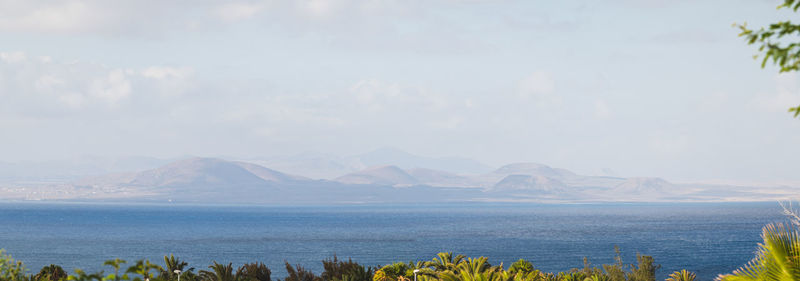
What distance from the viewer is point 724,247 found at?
472 ft

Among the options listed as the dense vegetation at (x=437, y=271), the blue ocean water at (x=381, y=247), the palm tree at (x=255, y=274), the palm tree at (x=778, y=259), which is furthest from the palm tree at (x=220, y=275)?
the blue ocean water at (x=381, y=247)

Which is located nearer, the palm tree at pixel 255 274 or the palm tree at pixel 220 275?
the palm tree at pixel 220 275

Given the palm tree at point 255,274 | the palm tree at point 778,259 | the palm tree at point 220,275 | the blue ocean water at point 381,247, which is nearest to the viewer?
the palm tree at point 778,259

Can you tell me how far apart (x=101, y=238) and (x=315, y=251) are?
61.0 m

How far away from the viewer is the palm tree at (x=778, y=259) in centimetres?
1077

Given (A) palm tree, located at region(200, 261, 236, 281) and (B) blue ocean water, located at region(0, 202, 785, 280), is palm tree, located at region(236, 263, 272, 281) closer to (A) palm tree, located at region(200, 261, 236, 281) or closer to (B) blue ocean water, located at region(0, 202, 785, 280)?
(A) palm tree, located at region(200, 261, 236, 281)

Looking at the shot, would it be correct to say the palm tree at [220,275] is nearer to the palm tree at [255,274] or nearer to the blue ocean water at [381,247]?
the palm tree at [255,274]

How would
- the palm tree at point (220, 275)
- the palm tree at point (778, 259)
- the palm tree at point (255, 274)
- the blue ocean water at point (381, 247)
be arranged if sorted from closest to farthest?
the palm tree at point (778, 259)
the palm tree at point (220, 275)
the palm tree at point (255, 274)
the blue ocean water at point (381, 247)

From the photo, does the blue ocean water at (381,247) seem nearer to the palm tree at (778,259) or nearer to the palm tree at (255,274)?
the palm tree at (255,274)

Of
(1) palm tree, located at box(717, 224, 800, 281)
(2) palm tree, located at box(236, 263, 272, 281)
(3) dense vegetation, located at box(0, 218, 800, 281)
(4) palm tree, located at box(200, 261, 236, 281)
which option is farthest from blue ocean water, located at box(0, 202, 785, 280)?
(1) palm tree, located at box(717, 224, 800, 281)

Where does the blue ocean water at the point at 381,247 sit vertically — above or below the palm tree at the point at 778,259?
below

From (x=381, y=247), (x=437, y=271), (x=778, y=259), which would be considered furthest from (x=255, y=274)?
(x=381, y=247)

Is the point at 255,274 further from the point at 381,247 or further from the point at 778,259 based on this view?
the point at 381,247

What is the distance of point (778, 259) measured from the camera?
35.6ft
